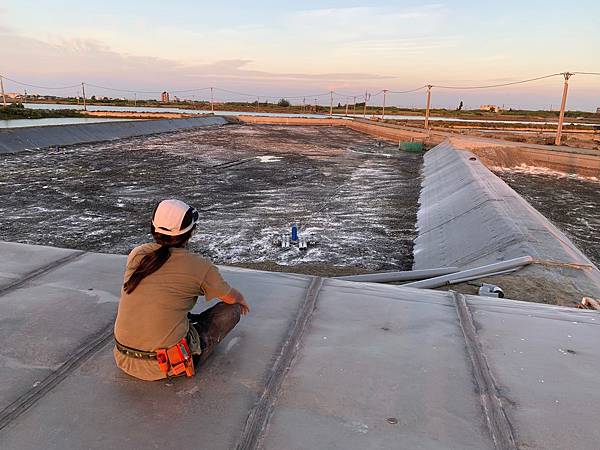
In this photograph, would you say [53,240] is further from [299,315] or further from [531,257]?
[531,257]

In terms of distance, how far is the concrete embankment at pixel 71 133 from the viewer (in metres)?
23.2

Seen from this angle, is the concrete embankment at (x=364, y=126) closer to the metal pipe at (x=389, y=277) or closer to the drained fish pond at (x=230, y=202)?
the drained fish pond at (x=230, y=202)

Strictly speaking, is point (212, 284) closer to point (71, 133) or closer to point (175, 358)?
point (175, 358)

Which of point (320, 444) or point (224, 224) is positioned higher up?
point (320, 444)

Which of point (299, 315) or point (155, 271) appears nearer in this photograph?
point (155, 271)

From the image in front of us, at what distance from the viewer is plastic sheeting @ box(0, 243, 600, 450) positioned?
100 inches

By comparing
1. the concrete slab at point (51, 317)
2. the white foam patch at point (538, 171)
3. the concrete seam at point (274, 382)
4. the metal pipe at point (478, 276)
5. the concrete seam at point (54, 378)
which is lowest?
the white foam patch at point (538, 171)

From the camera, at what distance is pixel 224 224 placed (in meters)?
11.8

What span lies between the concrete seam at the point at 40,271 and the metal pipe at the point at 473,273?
14.6ft

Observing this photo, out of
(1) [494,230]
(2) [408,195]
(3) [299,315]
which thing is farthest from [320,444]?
(2) [408,195]

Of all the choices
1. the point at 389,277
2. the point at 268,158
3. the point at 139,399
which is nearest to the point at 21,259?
the point at 139,399

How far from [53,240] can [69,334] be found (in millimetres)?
7333

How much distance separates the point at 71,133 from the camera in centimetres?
2783

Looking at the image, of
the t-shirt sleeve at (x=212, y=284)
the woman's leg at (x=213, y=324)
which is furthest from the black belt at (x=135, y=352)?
the t-shirt sleeve at (x=212, y=284)
